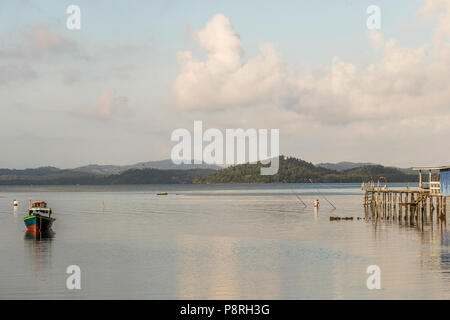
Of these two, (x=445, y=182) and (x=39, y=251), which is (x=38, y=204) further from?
(x=445, y=182)

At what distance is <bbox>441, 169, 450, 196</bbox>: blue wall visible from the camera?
70.2 metres

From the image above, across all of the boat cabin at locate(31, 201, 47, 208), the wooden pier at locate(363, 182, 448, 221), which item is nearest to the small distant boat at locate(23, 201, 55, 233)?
the boat cabin at locate(31, 201, 47, 208)

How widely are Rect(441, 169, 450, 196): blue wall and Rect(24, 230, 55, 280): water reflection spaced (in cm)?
4856

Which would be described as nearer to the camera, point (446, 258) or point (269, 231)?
point (446, 258)

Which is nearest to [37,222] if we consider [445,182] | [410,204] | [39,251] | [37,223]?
[37,223]

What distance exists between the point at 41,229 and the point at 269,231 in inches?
1131

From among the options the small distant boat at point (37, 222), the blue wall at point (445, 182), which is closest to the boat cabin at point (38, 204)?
the small distant boat at point (37, 222)

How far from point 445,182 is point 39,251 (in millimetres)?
49843

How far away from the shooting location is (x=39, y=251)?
53.9m

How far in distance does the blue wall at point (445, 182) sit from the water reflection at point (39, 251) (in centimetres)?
4856

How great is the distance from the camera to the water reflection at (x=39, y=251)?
43.0 m

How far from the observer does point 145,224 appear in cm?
8425
